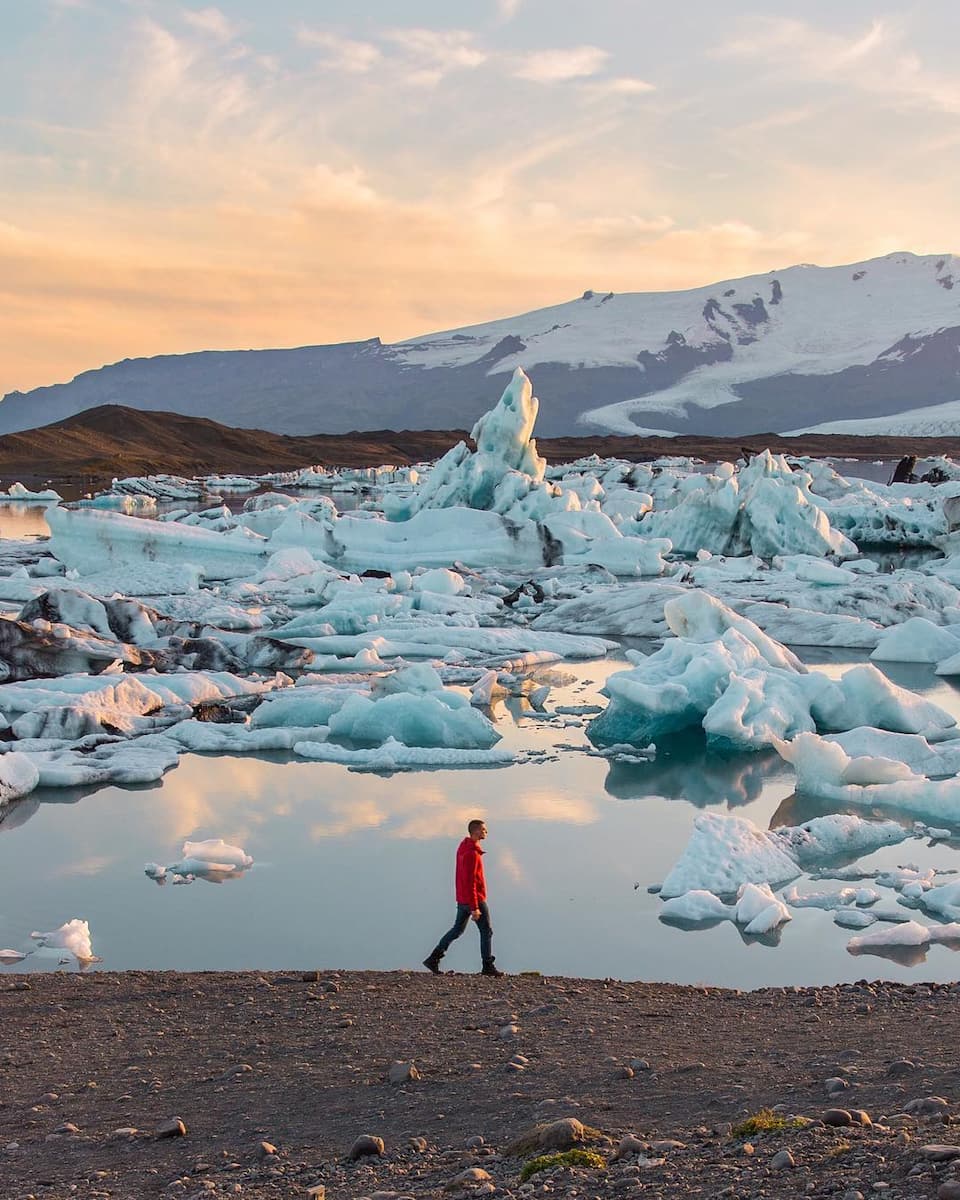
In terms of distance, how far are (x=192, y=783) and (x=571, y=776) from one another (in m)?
2.50

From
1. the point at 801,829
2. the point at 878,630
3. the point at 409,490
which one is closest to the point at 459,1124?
the point at 801,829

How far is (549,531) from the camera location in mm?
22734

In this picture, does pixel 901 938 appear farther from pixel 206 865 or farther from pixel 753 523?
pixel 753 523

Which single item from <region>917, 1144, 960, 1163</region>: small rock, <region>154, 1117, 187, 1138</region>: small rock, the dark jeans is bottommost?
the dark jeans

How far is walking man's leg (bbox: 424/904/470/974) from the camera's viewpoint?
205 inches

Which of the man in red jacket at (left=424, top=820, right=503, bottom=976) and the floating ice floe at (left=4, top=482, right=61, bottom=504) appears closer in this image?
the man in red jacket at (left=424, top=820, right=503, bottom=976)

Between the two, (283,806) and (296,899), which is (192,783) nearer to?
(283,806)

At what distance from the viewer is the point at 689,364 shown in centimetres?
15825

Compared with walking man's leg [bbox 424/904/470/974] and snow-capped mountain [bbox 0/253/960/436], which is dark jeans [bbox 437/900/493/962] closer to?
walking man's leg [bbox 424/904/470/974]

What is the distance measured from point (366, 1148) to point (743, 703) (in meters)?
6.88

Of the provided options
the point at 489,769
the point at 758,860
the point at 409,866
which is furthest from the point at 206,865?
the point at 758,860

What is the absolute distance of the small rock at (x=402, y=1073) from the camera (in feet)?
12.5

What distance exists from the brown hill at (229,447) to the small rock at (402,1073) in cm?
4997

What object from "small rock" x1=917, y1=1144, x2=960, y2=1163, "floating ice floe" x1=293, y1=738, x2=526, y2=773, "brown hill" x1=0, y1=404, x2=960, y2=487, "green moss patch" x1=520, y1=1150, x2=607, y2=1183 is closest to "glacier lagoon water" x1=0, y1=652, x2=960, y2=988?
"floating ice floe" x1=293, y1=738, x2=526, y2=773
